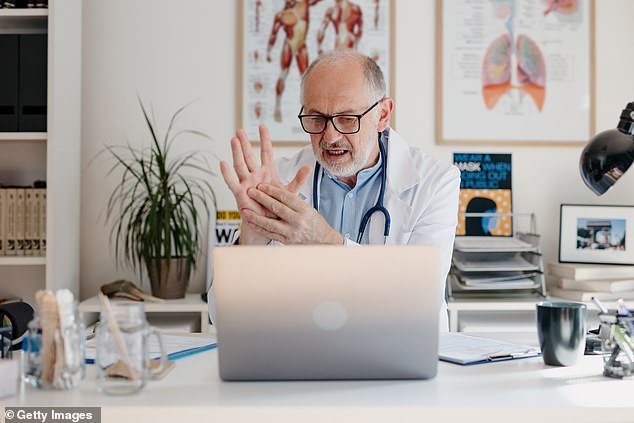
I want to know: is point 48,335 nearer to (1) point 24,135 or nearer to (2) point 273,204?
(2) point 273,204

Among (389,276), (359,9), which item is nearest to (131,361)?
(389,276)

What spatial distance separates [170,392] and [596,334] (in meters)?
0.93

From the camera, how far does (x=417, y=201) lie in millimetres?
2105

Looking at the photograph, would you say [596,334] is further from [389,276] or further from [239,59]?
[239,59]

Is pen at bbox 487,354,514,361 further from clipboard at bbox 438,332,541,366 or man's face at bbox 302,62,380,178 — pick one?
man's face at bbox 302,62,380,178

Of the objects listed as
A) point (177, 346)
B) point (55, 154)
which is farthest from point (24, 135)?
point (177, 346)

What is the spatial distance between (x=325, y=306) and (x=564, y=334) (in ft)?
1.53

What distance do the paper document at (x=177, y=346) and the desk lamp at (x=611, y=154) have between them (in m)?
0.79

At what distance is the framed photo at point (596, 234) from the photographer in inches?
118

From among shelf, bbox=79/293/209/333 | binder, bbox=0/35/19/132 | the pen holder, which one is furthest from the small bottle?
binder, bbox=0/35/19/132

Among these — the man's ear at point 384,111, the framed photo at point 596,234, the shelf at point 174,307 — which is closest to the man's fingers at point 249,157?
the man's ear at point 384,111

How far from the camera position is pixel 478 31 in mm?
3135

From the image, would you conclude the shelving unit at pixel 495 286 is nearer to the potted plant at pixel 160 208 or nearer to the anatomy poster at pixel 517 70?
the anatomy poster at pixel 517 70

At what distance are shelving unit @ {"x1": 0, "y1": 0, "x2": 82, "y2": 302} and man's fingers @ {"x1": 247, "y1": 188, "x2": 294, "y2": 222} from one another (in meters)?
1.39
